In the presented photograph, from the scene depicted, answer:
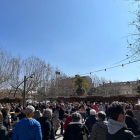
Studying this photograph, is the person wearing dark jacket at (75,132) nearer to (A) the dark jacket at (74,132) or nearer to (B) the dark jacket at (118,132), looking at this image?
(A) the dark jacket at (74,132)

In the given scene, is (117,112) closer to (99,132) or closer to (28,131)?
(99,132)

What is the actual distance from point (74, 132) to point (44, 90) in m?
35.8

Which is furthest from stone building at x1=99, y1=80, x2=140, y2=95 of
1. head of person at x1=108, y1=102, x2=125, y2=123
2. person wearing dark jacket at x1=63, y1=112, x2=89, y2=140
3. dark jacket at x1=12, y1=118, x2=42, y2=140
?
head of person at x1=108, y1=102, x2=125, y2=123

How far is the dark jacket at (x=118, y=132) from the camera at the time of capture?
192 centimetres

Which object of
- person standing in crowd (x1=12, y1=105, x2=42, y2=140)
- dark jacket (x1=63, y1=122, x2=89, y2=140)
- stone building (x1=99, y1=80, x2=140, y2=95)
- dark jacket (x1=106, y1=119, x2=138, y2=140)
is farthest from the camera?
stone building (x1=99, y1=80, x2=140, y2=95)

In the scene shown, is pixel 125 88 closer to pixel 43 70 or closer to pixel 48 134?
pixel 43 70

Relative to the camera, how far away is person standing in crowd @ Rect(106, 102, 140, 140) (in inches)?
75.9

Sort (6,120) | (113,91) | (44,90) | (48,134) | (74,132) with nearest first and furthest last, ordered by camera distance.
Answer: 1. (74,132)
2. (48,134)
3. (6,120)
4. (44,90)
5. (113,91)

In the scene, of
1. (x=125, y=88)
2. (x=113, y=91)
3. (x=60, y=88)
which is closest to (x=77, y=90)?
(x=60, y=88)

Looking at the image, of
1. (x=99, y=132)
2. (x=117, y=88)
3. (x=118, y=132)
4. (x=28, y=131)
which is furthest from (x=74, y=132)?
Answer: (x=117, y=88)

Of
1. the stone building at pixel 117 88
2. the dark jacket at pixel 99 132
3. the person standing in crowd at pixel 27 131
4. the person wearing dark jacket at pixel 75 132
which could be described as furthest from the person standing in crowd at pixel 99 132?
the stone building at pixel 117 88

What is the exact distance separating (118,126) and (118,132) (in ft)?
0.26

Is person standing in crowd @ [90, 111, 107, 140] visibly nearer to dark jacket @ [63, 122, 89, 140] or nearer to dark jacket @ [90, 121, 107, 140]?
dark jacket @ [90, 121, 107, 140]

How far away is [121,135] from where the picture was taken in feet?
6.34
